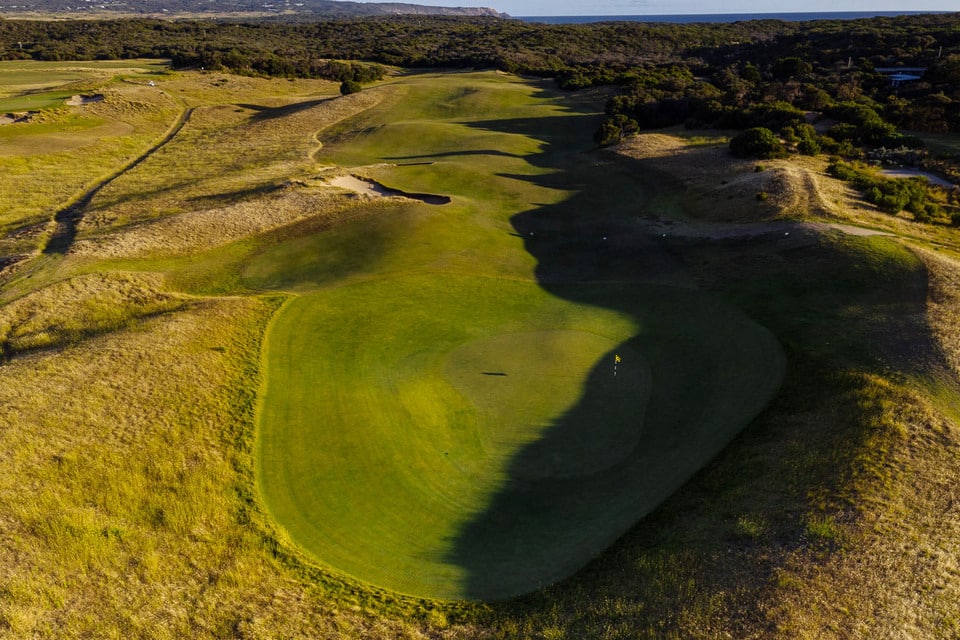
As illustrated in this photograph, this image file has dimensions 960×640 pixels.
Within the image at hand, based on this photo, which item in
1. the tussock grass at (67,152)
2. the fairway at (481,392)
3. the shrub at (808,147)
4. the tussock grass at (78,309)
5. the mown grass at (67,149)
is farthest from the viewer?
the shrub at (808,147)

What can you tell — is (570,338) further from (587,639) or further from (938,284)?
(938,284)

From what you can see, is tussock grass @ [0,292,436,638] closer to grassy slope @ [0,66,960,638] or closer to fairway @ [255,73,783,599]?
Result: grassy slope @ [0,66,960,638]

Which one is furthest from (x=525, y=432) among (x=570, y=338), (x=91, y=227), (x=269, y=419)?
(x=91, y=227)

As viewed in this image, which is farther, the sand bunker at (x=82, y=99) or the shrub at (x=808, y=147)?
the sand bunker at (x=82, y=99)

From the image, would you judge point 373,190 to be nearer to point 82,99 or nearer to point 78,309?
point 78,309

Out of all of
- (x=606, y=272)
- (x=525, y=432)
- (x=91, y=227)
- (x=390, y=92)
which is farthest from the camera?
(x=390, y=92)

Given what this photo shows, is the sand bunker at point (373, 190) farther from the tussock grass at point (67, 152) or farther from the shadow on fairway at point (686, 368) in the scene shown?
the tussock grass at point (67, 152)

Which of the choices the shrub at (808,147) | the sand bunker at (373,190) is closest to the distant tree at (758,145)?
the shrub at (808,147)
